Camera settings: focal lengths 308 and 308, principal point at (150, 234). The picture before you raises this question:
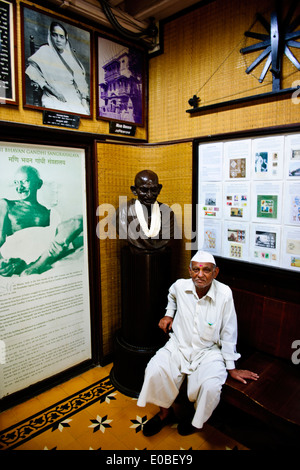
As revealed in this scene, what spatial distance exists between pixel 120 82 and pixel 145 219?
1.47m

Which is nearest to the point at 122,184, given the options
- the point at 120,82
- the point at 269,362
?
the point at 120,82

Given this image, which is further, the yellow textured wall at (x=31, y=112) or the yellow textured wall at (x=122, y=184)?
the yellow textured wall at (x=122, y=184)

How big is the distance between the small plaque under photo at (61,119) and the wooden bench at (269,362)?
6.69 ft

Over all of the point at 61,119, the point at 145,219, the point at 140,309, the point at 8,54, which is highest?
the point at 8,54

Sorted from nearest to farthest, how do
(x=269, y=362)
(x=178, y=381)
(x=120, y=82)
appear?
(x=178, y=381), (x=269, y=362), (x=120, y=82)

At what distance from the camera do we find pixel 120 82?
10.0ft

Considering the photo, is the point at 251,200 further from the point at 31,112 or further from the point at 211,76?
the point at 31,112

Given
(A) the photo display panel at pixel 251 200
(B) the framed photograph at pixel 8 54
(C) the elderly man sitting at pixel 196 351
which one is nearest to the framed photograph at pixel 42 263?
(B) the framed photograph at pixel 8 54

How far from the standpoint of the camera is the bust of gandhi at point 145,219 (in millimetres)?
2600

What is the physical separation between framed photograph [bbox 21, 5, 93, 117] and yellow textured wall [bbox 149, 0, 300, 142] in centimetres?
80

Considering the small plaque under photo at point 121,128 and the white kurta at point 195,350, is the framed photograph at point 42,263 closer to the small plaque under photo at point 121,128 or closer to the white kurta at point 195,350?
the small plaque under photo at point 121,128

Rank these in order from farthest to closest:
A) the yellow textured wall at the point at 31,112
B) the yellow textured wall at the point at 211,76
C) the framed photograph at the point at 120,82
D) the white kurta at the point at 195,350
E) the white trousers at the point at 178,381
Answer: the framed photograph at the point at 120,82
the yellow textured wall at the point at 211,76
the yellow textured wall at the point at 31,112
the white kurta at the point at 195,350
the white trousers at the point at 178,381
